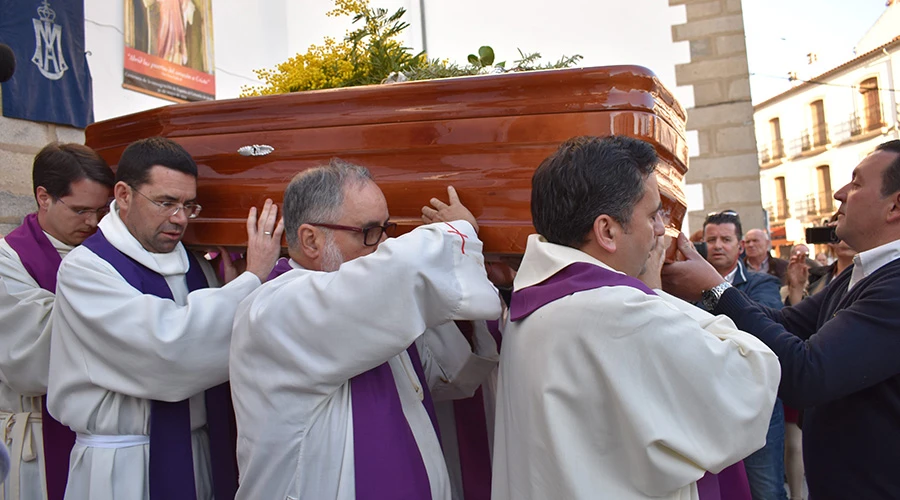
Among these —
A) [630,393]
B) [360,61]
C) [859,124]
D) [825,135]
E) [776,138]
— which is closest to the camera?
[630,393]

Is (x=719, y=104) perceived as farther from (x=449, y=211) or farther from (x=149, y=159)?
(x=149, y=159)

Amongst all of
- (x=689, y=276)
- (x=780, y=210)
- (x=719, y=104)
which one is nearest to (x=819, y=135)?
(x=780, y=210)

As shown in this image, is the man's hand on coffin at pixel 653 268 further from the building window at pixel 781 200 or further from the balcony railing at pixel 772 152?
the balcony railing at pixel 772 152

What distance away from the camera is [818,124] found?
27.3m

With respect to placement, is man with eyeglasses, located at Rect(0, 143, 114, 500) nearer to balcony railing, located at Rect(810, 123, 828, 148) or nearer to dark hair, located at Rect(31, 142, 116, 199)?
dark hair, located at Rect(31, 142, 116, 199)

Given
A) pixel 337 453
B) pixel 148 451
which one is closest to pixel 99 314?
pixel 148 451

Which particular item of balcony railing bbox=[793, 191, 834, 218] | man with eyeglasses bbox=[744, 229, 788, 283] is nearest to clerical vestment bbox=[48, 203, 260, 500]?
man with eyeglasses bbox=[744, 229, 788, 283]

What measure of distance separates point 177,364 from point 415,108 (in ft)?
3.32

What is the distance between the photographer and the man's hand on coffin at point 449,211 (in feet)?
6.68

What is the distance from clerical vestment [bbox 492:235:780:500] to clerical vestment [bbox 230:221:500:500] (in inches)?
10.3

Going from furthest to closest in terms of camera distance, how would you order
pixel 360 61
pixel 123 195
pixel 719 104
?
pixel 719 104 → pixel 360 61 → pixel 123 195

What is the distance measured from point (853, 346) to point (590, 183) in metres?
0.82

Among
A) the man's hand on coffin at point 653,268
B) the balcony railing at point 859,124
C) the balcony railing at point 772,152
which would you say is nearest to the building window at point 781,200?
the balcony railing at point 772,152

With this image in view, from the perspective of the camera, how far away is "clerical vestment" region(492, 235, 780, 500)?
142 centimetres
